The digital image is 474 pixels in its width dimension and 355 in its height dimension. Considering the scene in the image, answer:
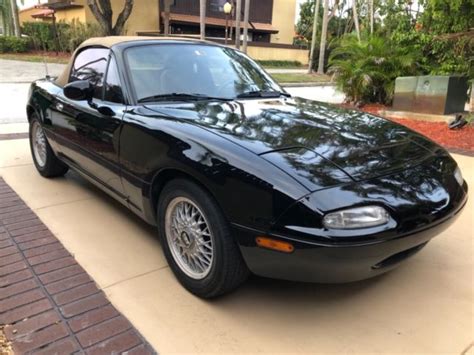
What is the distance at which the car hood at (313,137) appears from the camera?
216 cm

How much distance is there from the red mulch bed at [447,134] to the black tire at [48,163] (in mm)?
5431

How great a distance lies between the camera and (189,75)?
335 cm

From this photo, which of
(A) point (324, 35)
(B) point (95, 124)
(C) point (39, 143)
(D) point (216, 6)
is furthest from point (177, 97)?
(D) point (216, 6)

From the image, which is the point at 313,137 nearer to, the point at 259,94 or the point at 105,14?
the point at 259,94

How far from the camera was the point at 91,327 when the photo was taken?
228 cm

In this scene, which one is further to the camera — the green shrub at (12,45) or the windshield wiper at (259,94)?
the green shrub at (12,45)

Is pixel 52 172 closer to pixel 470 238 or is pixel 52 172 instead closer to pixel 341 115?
pixel 341 115

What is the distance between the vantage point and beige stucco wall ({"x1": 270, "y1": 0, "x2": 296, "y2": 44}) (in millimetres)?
41281

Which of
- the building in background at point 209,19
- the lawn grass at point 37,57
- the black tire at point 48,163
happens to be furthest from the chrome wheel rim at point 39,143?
the building in background at point 209,19

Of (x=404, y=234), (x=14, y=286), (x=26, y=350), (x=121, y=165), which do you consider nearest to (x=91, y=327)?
(x=26, y=350)

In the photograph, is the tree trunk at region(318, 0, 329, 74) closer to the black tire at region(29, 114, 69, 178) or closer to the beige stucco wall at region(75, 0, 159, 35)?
the beige stucco wall at region(75, 0, 159, 35)

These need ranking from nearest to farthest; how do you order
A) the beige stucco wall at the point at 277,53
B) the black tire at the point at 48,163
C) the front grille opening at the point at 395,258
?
the front grille opening at the point at 395,258
the black tire at the point at 48,163
the beige stucco wall at the point at 277,53

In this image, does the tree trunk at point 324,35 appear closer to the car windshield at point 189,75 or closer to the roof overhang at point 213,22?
the roof overhang at point 213,22

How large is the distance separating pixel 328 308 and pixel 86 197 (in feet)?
8.98
